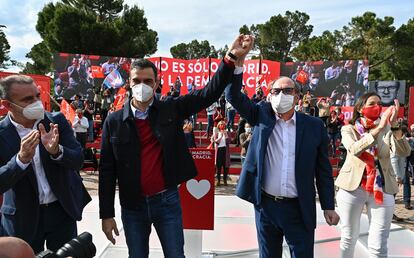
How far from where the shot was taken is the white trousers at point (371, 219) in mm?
3244

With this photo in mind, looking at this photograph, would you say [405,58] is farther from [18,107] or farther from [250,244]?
[18,107]

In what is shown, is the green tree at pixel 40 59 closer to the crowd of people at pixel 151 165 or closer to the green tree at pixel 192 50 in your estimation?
the crowd of people at pixel 151 165

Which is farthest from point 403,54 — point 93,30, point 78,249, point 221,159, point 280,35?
point 78,249

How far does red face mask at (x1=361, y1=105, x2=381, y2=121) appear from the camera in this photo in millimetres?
3352

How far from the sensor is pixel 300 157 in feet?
8.64

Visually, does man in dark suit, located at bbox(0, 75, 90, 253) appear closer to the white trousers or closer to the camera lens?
the camera lens

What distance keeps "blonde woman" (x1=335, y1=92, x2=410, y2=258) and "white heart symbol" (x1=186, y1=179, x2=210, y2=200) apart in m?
1.31

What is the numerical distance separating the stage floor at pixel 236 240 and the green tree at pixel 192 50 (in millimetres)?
73009

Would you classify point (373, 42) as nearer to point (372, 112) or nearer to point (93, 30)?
point (93, 30)

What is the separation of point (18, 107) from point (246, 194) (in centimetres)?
155

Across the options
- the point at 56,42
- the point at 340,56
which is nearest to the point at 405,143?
the point at 56,42

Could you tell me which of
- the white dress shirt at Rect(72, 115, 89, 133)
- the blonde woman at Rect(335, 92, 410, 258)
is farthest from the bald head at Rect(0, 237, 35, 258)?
the white dress shirt at Rect(72, 115, 89, 133)

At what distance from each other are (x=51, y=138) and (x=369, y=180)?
2.46m

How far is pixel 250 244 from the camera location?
4.48 m
